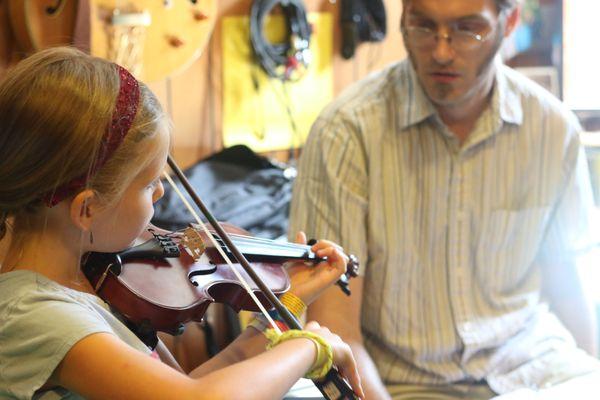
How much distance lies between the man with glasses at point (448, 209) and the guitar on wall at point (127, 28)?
0.76 meters

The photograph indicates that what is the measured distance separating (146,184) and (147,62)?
55.9 inches

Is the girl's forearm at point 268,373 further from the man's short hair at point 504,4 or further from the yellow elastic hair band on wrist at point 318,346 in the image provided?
the man's short hair at point 504,4

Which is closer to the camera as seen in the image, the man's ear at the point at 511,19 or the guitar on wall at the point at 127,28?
the man's ear at the point at 511,19

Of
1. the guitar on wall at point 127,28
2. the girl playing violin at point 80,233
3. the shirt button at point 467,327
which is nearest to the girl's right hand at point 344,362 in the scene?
the girl playing violin at point 80,233

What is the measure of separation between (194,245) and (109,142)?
264mm

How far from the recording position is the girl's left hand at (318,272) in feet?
4.48

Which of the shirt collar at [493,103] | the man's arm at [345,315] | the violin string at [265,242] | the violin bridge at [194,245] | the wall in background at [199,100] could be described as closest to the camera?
the violin bridge at [194,245]

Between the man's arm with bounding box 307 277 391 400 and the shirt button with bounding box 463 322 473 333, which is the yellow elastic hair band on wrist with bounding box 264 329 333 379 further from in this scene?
the shirt button with bounding box 463 322 473 333

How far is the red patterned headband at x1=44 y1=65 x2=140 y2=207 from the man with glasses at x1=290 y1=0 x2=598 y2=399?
697 mm

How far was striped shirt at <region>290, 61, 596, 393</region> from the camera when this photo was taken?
170cm

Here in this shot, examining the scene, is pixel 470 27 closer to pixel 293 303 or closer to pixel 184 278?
pixel 293 303

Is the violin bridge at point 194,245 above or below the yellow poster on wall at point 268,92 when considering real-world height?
above

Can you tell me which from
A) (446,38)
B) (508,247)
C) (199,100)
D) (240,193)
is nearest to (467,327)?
(508,247)

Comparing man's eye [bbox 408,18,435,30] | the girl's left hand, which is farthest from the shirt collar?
the girl's left hand
